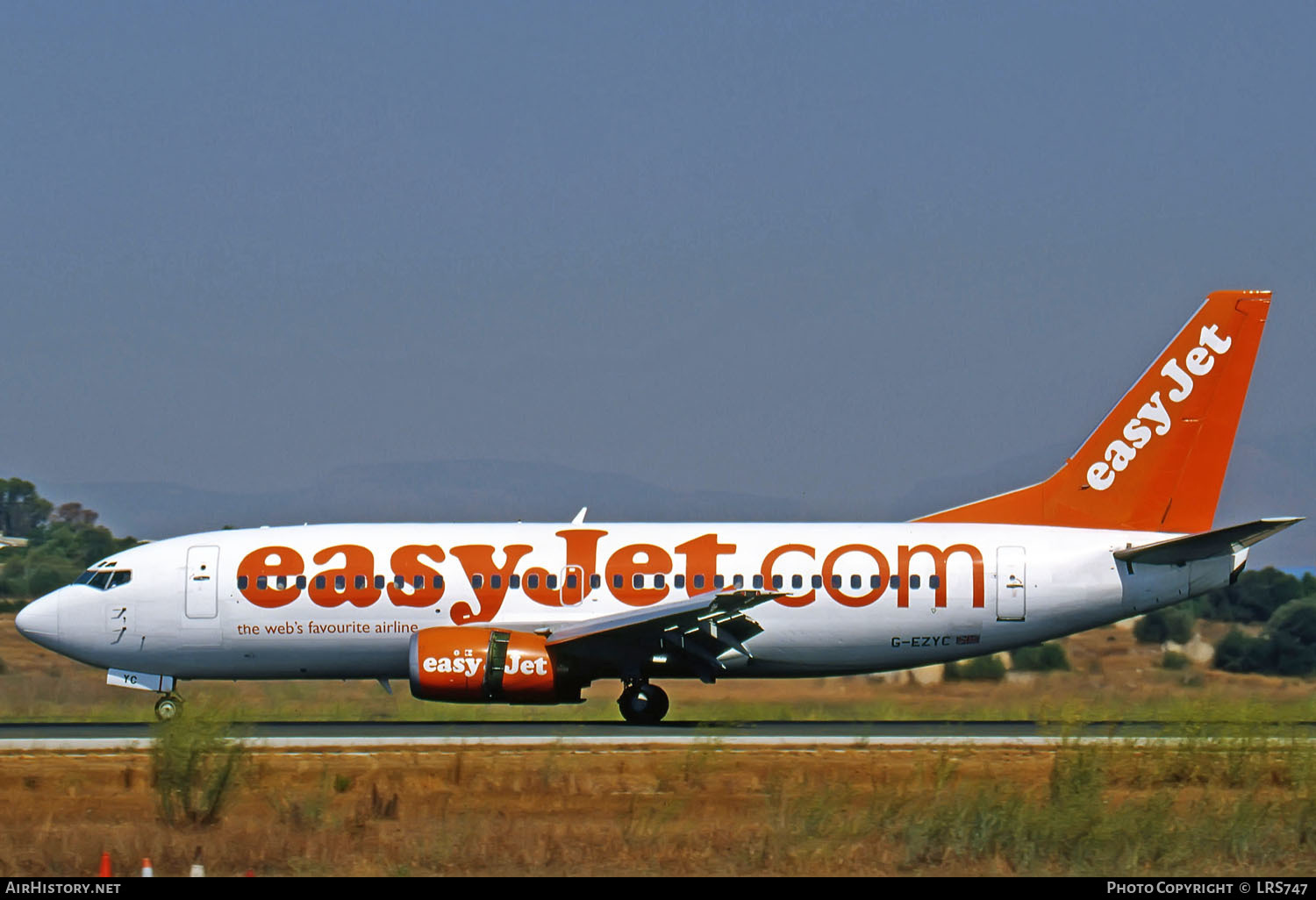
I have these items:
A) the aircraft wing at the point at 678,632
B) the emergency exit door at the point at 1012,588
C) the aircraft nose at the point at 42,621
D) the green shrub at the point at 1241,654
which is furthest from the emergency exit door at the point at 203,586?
the green shrub at the point at 1241,654

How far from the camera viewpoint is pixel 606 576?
24.3 metres

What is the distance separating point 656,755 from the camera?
1966 cm

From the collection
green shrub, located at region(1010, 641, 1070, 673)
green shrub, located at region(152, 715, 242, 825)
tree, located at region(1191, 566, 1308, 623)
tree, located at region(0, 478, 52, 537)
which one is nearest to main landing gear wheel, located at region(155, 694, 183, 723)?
green shrub, located at region(152, 715, 242, 825)

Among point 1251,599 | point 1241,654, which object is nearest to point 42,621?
point 1241,654

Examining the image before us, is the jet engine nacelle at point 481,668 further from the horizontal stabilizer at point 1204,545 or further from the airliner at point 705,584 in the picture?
the horizontal stabilizer at point 1204,545

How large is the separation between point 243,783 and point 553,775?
345cm

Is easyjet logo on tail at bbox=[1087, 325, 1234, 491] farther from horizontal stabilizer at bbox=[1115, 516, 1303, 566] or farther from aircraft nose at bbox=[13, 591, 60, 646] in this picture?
aircraft nose at bbox=[13, 591, 60, 646]

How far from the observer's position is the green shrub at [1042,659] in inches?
1447

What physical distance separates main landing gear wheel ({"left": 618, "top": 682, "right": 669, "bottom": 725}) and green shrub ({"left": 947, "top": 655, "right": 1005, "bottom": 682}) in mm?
11307

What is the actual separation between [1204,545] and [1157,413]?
105 inches

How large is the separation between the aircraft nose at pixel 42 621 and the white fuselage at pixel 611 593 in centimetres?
4

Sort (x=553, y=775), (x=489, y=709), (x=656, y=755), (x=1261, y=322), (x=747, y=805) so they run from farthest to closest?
1. (x=489, y=709)
2. (x=1261, y=322)
3. (x=656, y=755)
4. (x=553, y=775)
5. (x=747, y=805)
